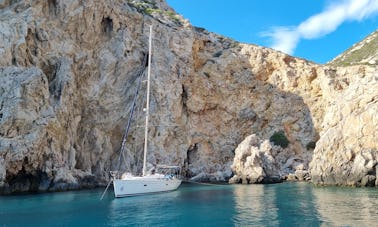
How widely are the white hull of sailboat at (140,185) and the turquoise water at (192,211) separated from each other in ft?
3.70

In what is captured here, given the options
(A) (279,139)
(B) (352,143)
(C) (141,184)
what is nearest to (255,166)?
(A) (279,139)

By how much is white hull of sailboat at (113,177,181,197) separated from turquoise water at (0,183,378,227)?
3.70 feet

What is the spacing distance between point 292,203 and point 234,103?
36.0 meters

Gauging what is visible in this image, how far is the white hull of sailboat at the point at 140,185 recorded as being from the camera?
2994 centimetres

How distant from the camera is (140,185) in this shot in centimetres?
3127

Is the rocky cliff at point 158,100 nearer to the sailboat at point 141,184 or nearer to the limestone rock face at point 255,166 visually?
the limestone rock face at point 255,166

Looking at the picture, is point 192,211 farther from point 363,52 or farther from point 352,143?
point 363,52

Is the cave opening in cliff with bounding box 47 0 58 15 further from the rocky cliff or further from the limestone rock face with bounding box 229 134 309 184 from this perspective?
the limestone rock face with bounding box 229 134 309 184

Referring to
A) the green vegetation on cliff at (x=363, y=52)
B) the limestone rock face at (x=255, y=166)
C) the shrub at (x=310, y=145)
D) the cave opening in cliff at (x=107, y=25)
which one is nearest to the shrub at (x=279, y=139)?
the shrub at (x=310, y=145)

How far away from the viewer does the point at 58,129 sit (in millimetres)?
39281

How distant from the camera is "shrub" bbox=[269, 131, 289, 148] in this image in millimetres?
56406

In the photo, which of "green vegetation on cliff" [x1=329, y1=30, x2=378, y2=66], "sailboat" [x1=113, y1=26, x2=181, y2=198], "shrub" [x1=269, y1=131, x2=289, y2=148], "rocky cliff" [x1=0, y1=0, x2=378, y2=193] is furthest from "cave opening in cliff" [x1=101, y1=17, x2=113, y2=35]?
"green vegetation on cliff" [x1=329, y1=30, x2=378, y2=66]

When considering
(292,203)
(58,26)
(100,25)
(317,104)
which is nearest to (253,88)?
(317,104)

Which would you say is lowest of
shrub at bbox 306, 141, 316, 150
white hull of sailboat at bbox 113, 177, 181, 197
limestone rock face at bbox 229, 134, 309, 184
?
white hull of sailboat at bbox 113, 177, 181, 197
